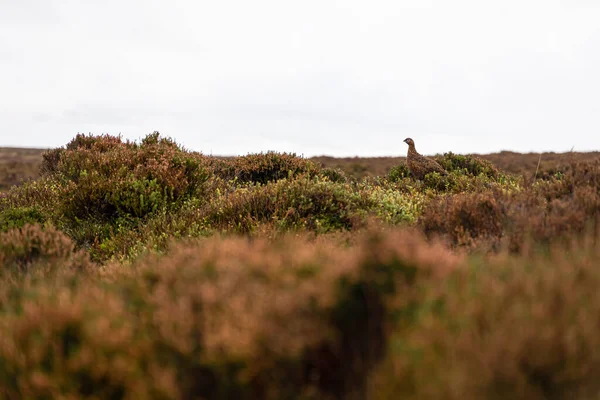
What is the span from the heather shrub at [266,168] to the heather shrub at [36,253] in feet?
21.9

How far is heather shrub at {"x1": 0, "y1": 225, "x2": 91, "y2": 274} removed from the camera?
16.6 feet

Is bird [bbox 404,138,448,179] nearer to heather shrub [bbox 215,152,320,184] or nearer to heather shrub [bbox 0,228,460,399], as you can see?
heather shrub [bbox 215,152,320,184]

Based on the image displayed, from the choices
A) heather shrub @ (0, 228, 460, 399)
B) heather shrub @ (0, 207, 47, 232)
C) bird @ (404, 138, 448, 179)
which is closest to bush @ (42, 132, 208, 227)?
heather shrub @ (0, 207, 47, 232)

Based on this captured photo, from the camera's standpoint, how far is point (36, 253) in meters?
5.37

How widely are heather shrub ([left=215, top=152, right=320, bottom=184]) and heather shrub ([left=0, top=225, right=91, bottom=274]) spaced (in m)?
6.68

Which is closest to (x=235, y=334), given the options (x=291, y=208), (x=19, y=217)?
(x=291, y=208)

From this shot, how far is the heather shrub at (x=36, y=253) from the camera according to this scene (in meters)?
5.07

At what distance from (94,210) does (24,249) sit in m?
3.81

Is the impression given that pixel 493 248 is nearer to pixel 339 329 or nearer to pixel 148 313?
pixel 339 329

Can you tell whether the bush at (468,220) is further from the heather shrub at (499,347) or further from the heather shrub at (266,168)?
the heather shrub at (266,168)

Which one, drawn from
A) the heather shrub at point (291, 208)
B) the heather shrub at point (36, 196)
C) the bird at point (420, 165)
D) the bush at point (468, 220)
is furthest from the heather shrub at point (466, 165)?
the heather shrub at point (36, 196)

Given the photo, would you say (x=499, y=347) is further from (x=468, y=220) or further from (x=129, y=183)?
(x=129, y=183)

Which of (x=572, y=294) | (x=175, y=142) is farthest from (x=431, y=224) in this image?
(x=175, y=142)

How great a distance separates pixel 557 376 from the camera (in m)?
2.25
